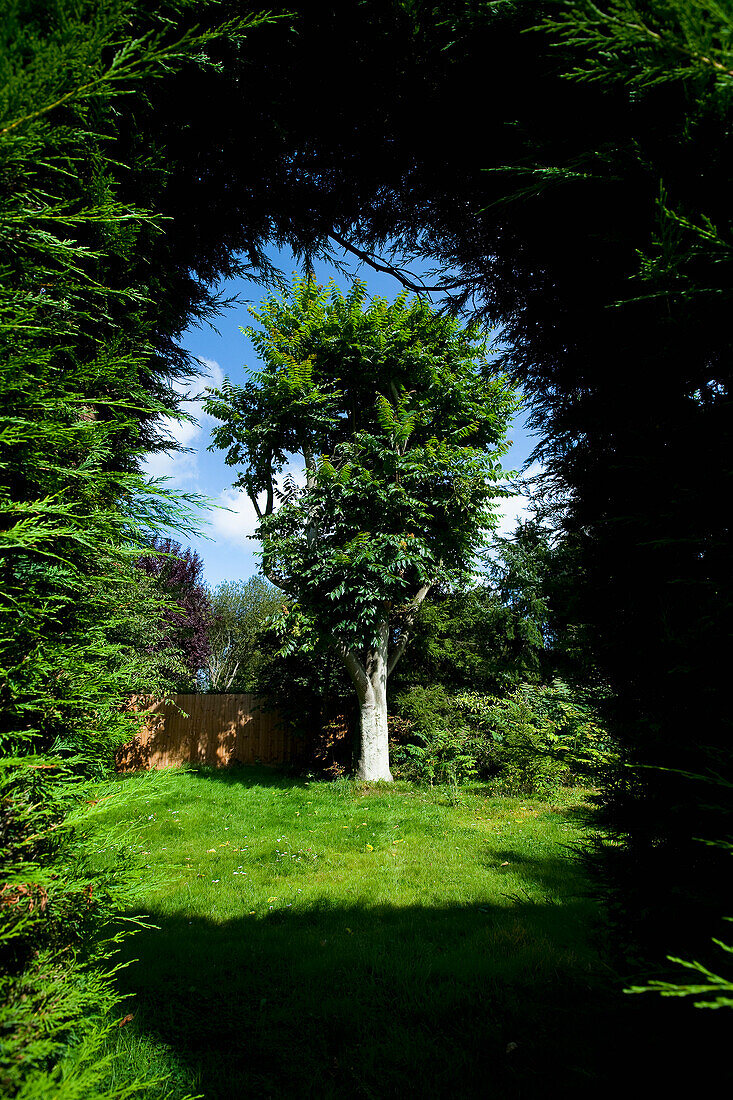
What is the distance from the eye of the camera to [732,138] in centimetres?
163

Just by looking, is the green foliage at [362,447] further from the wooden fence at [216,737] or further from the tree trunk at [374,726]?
the wooden fence at [216,737]

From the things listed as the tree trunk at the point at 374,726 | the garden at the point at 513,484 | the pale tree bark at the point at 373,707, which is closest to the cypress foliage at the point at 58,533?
the garden at the point at 513,484

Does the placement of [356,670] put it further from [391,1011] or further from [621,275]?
[621,275]

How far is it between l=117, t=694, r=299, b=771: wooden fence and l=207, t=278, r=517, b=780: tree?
193 inches

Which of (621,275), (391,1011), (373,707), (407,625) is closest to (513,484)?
(621,275)

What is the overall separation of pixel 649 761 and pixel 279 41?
431 centimetres

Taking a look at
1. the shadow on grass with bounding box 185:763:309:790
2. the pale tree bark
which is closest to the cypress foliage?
the pale tree bark

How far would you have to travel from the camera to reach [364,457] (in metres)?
9.91

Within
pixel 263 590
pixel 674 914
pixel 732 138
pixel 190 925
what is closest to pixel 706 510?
pixel 732 138

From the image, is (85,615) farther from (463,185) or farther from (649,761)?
(463,185)

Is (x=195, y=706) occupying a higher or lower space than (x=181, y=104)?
lower

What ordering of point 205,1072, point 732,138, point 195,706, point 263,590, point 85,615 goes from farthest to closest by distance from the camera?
1. point 263,590
2. point 195,706
3. point 205,1072
4. point 85,615
5. point 732,138

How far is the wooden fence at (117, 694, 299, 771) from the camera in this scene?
14.6 m

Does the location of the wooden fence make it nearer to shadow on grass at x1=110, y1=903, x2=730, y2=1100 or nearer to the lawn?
the lawn
